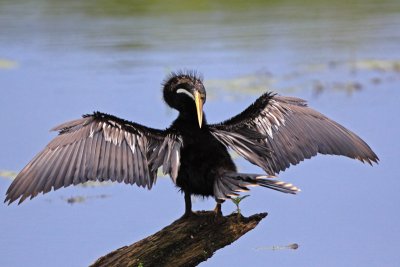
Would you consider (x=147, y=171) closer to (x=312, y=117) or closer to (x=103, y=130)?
(x=103, y=130)

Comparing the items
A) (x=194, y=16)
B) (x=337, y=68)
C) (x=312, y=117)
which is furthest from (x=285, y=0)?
(x=312, y=117)

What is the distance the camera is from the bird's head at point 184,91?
18.5 feet

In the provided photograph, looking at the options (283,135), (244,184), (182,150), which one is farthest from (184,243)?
(283,135)

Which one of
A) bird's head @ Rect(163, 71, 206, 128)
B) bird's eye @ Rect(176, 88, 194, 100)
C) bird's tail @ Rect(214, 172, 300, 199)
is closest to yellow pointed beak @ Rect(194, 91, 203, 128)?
bird's head @ Rect(163, 71, 206, 128)

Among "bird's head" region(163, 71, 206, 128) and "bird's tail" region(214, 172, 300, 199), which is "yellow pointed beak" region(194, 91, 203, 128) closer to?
"bird's head" region(163, 71, 206, 128)

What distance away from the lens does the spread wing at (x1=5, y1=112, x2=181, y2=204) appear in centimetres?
543

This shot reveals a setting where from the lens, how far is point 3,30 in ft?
45.4

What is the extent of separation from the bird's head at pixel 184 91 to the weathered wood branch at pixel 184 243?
0.58m

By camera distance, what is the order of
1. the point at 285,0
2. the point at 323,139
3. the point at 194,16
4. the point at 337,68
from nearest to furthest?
the point at 323,139, the point at 337,68, the point at 194,16, the point at 285,0

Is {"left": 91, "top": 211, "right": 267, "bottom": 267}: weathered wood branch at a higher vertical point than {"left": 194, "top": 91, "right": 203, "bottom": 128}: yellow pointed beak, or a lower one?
lower

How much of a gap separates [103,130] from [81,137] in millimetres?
121

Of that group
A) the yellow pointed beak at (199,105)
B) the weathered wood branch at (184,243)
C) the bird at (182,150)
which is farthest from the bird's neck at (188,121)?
the weathered wood branch at (184,243)

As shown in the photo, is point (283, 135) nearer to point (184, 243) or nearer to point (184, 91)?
point (184, 91)

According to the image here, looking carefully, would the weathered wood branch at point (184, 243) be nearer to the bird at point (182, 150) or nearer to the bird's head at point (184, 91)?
the bird at point (182, 150)
